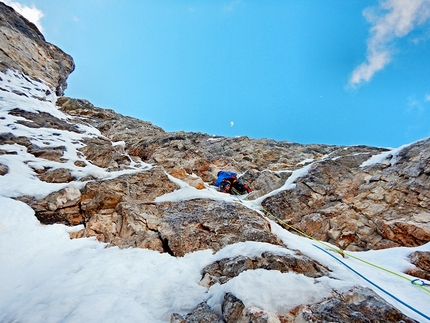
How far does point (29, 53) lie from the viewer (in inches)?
1086

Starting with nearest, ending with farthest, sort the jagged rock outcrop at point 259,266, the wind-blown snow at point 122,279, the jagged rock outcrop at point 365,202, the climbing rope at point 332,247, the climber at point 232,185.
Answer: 1. the wind-blown snow at point 122,279
2. the jagged rock outcrop at point 259,266
3. the climbing rope at point 332,247
4. the jagged rock outcrop at point 365,202
5. the climber at point 232,185

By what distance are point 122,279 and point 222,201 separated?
4.29 metres

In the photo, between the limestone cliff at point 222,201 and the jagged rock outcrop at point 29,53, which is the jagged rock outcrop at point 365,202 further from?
the jagged rock outcrop at point 29,53

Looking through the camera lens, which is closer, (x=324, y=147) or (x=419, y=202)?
(x=419, y=202)

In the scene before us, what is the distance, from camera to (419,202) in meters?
9.55

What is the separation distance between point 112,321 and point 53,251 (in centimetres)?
334

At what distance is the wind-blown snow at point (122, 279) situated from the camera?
3.85m

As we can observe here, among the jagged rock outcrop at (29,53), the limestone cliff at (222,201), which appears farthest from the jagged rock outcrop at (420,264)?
the jagged rock outcrop at (29,53)

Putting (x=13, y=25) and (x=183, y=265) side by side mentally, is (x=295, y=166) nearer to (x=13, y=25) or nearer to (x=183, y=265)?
(x=183, y=265)

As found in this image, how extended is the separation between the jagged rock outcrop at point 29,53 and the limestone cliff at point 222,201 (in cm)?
710

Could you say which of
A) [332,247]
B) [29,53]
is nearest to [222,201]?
[332,247]

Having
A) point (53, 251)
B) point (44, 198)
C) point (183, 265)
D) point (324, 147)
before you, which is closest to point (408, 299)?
point (183, 265)

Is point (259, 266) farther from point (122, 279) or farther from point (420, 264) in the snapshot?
point (420, 264)

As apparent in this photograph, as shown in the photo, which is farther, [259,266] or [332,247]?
[332,247]
